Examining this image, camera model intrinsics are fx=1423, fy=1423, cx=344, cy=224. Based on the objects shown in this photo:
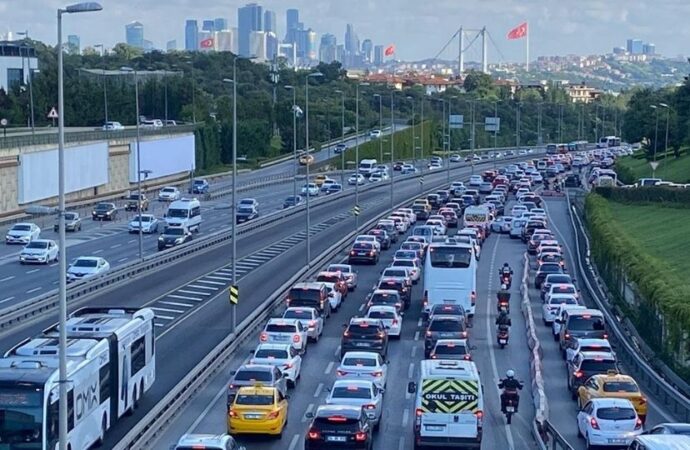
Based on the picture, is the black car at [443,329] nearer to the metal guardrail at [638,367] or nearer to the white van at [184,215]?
the metal guardrail at [638,367]

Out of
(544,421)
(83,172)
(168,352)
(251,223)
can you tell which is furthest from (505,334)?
(83,172)

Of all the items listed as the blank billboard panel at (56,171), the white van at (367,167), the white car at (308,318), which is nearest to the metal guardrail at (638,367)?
the white car at (308,318)

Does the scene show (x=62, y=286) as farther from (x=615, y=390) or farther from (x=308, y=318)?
(x=308, y=318)

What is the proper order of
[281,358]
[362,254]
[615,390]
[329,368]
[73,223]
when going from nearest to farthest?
[615,390] < [281,358] < [329,368] < [362,254] < [73,223]

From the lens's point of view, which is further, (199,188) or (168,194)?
(199,188)

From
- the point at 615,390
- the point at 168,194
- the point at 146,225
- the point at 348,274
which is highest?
the point at 615,390

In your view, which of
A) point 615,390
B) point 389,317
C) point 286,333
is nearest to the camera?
point 615,390

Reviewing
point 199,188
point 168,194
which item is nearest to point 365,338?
point 168,194
